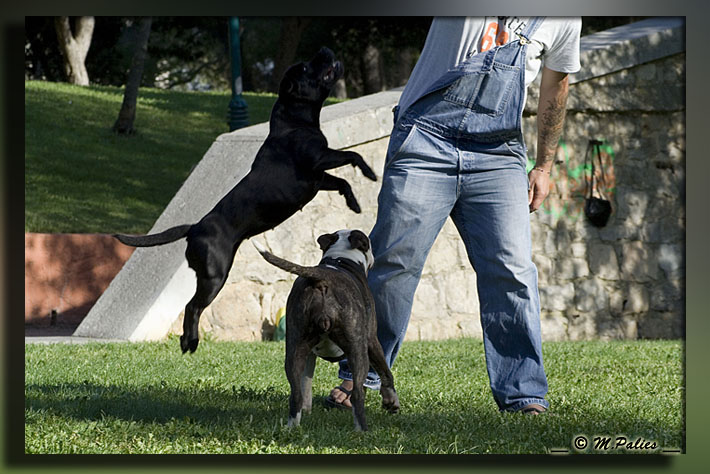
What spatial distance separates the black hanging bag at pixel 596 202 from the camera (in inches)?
379

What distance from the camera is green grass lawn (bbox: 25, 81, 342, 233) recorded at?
12.6m

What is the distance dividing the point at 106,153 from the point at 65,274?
5.50 metres

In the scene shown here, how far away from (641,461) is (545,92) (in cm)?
186

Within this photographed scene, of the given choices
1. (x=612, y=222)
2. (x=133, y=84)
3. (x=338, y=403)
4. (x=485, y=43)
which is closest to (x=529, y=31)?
(x=485, y=43)

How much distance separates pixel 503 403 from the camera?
4781 millimetres

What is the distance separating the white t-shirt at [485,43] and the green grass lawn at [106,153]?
7.78 metres

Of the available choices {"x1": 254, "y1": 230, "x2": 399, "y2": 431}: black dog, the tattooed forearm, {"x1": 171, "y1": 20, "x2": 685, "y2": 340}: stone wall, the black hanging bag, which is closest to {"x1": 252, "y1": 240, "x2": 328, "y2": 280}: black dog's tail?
{"x1": 254, "y1": 230, "x2": 399, "y2": 431}: black dog

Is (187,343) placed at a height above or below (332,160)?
below

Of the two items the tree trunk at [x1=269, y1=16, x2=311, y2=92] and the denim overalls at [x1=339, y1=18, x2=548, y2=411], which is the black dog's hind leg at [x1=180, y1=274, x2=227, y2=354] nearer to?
the denim overalls at [x1=339, y1=18, x2=548, y2=411]

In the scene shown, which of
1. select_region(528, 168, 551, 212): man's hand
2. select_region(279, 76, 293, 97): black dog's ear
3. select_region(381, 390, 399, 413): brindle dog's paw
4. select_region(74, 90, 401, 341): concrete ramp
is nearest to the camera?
select_region(279, 76, 293, 97): black dog's ear

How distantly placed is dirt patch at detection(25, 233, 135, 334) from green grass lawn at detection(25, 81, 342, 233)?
5.97 feet

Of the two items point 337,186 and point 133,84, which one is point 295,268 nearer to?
point 337,186

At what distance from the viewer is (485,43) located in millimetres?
4426

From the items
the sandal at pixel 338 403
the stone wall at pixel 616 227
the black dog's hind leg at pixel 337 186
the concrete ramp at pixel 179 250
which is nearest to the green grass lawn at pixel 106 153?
the concrete ramp at pixel 179 250
